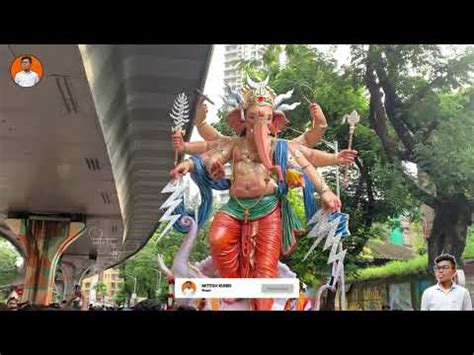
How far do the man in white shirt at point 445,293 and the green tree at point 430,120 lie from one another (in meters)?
0.38

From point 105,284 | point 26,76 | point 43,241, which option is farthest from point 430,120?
point 43,241

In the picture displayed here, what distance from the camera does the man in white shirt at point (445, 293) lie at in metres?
5.05

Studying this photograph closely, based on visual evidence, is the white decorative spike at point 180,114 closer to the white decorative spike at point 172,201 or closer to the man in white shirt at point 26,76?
the white decorative spike at point 172,201

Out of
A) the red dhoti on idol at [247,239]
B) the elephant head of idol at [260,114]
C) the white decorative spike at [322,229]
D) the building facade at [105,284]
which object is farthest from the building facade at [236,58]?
the building facade at [105,284]

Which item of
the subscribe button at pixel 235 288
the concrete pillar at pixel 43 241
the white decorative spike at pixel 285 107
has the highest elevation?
the white decorative spike at pixel 285 107

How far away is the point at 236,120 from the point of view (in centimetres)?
558

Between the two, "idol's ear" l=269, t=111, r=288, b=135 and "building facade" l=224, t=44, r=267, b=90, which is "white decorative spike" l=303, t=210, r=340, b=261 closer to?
"idol's ear" l=269, t=111, r=288, b=135

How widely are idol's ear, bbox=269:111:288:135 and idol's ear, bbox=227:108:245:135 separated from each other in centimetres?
29

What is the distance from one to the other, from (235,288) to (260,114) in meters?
1.65

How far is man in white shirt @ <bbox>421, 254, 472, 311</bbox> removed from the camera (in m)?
5.05

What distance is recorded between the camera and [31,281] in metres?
10.2

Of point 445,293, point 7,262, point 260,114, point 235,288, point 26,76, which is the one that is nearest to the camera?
point 235,288

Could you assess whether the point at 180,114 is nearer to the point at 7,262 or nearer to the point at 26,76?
the point at 26,76
